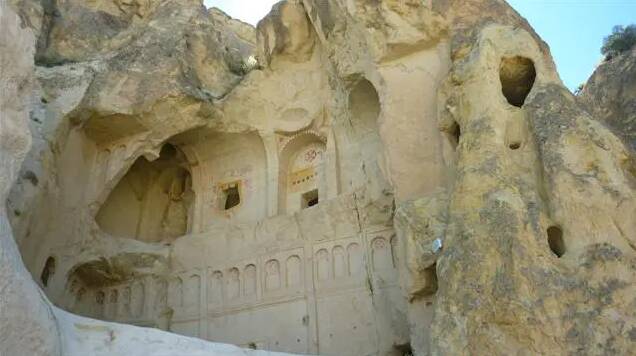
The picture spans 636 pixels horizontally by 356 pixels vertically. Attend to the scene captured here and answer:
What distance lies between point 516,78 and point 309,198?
224 inches

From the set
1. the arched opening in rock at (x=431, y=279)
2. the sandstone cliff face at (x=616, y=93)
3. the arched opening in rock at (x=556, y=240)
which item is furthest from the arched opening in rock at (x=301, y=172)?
the arched opening in rock at (x=556, y=240)

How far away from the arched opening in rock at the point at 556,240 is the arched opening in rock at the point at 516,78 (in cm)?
285

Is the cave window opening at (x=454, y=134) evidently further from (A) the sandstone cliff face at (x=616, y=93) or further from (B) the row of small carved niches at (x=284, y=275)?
(A) the sandstone cliff face at (x=616, y=93)

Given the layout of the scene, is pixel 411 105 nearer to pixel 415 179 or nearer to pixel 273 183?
pixel 415 179

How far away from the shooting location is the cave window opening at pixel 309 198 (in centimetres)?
1463

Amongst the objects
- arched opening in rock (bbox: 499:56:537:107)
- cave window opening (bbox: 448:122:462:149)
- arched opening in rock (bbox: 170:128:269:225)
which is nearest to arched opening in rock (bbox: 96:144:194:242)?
arched opening in rock (bbox: 170:128:269:225)

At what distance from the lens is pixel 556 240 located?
8.38m

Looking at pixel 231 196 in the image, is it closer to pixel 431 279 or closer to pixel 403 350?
pixel 403 350

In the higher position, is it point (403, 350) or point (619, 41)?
point (619, 41)

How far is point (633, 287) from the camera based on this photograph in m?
7.33

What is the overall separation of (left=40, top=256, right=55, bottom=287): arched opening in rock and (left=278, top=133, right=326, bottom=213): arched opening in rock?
4820mm

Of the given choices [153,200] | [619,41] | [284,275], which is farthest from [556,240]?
[619,41]

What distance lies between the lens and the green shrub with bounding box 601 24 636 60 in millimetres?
17875

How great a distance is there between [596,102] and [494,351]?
1020 centimetres
